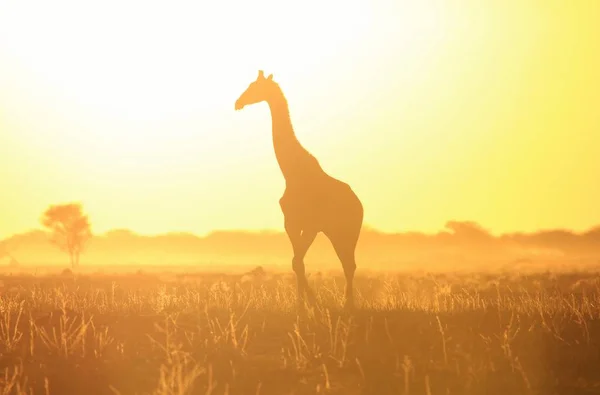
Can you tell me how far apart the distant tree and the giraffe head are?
86.4m

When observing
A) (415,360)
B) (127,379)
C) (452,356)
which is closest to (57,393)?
(127,379)

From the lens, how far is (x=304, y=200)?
38.6ft

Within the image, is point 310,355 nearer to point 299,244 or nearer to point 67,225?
point 299,244

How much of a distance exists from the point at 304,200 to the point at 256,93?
271cm

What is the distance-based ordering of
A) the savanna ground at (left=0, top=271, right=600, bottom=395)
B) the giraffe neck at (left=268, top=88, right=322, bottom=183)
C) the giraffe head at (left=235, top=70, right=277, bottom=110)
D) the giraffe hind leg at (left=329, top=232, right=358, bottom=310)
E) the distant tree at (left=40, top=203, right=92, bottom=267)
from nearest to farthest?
the savanna ground at (left=0, top=271, right=600, bottom=395)
the giraffe hind leg at (left=329, top=232, right=358, bottom=310)
the giraffe neck at (left=268, top=88, right=322, bottom=183)
the giraffe head at (left=235, top=70, right=277, bottom=110)
the distant tree at (left=40, top=203, right=92, bottom=267)

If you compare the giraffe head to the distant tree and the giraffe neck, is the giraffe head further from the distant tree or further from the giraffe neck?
the distant tree

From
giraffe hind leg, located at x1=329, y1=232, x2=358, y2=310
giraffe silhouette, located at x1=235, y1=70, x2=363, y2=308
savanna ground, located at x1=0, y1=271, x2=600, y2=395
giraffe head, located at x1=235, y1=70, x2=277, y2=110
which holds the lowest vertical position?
savanna ground, located at x1=0, y1=271, x2=600, y2=395

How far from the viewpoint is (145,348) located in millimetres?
8516

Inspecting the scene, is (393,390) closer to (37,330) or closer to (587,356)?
(587,356)

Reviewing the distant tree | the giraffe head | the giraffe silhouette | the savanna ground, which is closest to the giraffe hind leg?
the giraffe silhouette

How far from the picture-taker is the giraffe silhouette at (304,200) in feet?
38.3

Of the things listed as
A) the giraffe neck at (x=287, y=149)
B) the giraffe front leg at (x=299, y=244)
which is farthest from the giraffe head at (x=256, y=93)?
the giraffe front leg at (x=299, y=244)

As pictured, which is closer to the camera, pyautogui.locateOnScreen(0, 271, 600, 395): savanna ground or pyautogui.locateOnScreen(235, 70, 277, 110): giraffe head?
pyautogui.locateOnScreen(0, 271, 600, 395): savanna ground

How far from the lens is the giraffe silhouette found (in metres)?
11.7
